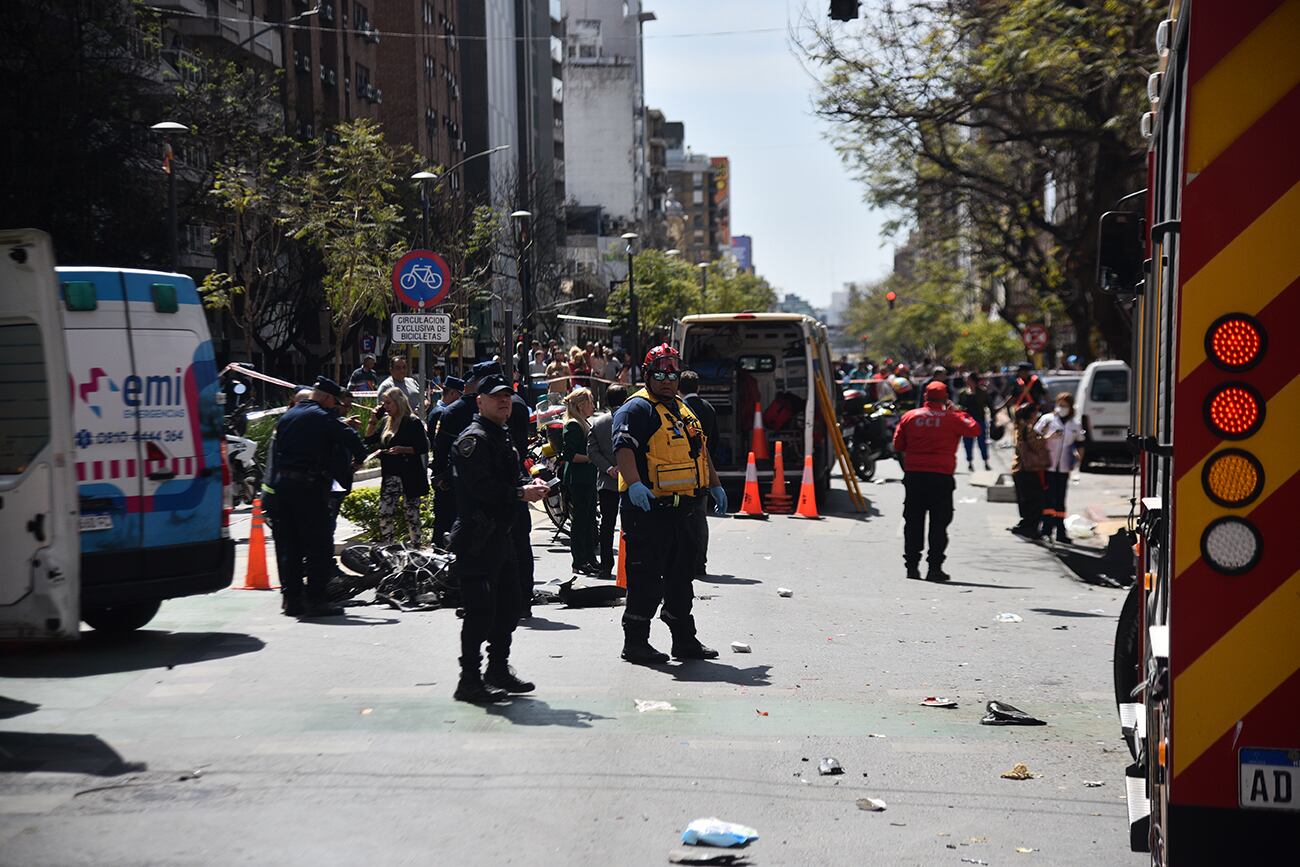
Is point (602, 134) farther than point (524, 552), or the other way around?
point (602, 134)

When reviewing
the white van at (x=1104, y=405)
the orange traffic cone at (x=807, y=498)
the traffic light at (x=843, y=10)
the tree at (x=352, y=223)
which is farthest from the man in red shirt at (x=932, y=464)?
the tree at (x=352, y=223)

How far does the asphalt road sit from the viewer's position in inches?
228

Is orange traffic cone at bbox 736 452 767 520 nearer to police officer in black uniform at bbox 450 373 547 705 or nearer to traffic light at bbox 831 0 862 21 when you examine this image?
traffic light at bbox 831 0 862 21

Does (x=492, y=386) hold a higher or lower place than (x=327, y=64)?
lower

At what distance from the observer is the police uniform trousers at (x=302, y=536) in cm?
1159

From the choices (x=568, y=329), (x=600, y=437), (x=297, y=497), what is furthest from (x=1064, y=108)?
(x=568, y=329)

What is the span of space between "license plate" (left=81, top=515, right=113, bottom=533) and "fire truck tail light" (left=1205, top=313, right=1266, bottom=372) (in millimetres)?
8124

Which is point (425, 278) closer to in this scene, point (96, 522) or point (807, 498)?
point (807, 498)

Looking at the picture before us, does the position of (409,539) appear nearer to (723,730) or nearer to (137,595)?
(137,595)

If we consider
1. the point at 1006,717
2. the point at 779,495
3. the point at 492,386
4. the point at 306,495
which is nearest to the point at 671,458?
the point at 492,386

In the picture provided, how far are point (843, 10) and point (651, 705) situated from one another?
28.6ft

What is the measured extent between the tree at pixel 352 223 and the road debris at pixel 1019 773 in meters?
30.2

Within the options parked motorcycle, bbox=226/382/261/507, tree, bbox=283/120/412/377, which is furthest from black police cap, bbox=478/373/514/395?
tree, bbox=283/120/412/377

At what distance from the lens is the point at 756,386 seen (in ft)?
73.4
